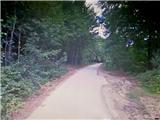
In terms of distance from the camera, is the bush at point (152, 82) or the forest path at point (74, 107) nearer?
the forest path at point (74, 107)

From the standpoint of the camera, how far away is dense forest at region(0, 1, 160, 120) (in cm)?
1292

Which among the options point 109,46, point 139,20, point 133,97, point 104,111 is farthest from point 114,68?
point 104,111

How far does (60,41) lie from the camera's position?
2559 centimetres

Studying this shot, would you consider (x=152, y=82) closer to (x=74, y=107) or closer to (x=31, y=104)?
(x=74, y=107)

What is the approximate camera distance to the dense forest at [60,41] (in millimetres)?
12916

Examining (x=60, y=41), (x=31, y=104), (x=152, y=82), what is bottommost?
(x=152, y=82)

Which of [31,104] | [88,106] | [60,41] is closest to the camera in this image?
[88,106]

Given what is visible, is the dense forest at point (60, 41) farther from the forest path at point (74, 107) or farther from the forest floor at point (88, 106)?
the forest path at point (74, 107)

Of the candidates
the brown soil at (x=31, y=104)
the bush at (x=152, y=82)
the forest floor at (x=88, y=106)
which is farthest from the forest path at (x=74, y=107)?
the bush at (x=152, y=82)

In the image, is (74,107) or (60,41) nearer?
(74,107)

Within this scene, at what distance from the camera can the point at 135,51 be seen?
29.1 m

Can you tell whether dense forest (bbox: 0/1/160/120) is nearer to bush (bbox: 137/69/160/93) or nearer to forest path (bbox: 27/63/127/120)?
bush (bbox: 137/69/160/93)

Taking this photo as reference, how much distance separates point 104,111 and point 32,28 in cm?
870

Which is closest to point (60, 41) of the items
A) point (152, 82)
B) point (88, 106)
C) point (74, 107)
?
point (152, 82)
